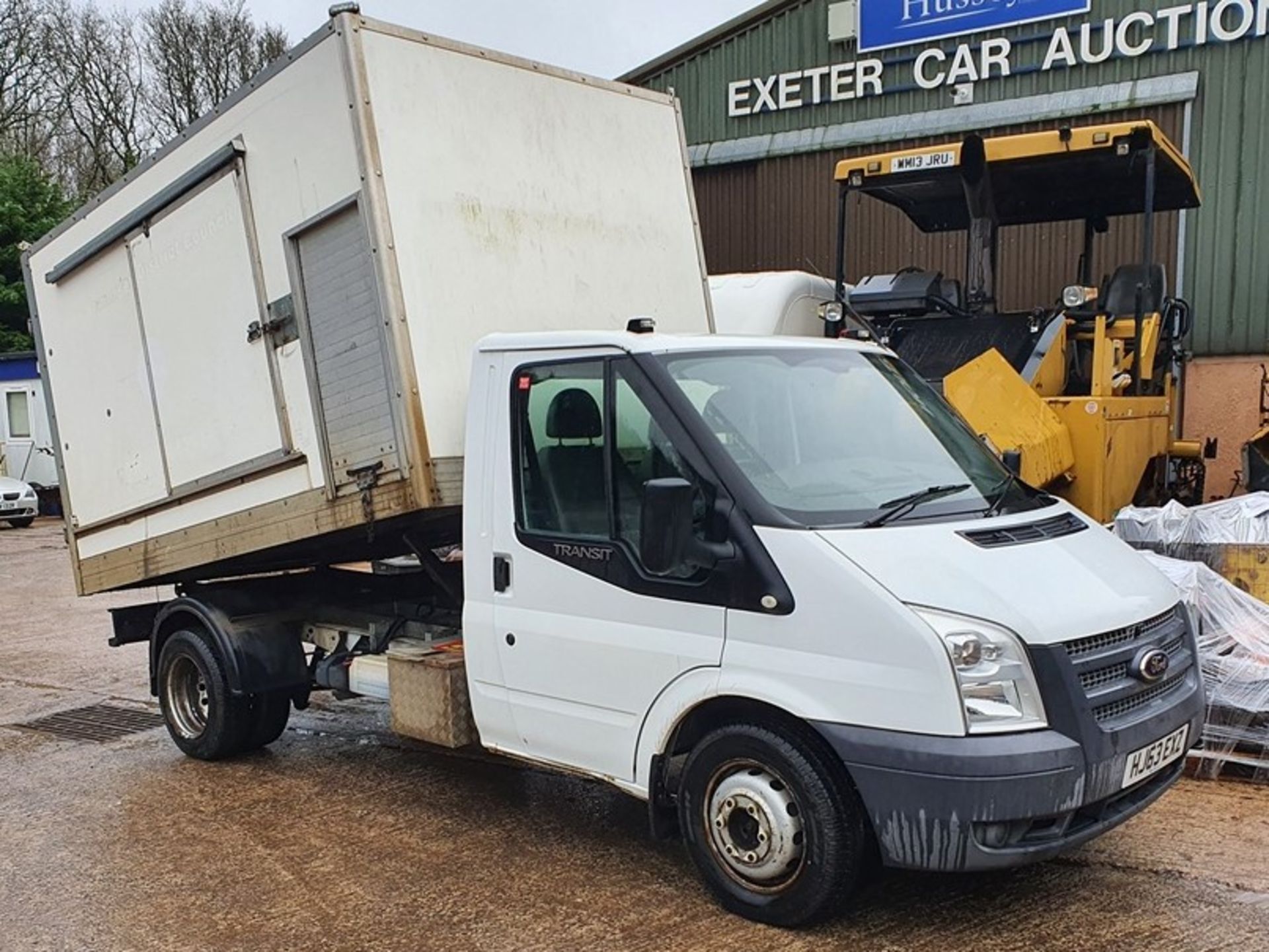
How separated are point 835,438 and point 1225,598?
259cm

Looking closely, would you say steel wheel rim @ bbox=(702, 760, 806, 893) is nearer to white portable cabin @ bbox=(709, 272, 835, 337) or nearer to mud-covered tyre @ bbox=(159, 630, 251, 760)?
mud-covered tyre @ bbox=(159, 630, 251, 760)

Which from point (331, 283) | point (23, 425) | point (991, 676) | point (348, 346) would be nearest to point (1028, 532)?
point (991, 676)

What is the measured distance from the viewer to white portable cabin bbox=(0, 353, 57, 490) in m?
23.8

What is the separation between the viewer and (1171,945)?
12.8ft

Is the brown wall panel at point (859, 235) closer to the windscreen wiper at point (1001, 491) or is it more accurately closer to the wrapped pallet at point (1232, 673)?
the wrapped pallet at point (1232, 673)

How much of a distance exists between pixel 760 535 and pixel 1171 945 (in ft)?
A: 6.09

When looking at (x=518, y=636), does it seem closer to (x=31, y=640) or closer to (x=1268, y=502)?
(x=1268, y=502)

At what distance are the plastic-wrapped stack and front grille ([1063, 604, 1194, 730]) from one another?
2.79 feet

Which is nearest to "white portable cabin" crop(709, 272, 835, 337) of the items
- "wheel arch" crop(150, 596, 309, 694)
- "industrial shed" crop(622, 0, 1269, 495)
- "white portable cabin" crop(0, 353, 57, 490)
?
"industrial shed" crop(622, 0, 1269, 495)

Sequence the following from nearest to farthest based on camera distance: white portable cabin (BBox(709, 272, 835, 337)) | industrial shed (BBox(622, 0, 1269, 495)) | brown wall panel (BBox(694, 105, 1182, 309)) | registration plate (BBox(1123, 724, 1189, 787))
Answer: registration plate (BBox(1123, 724, 1189, 787)), white portable cabin (BBox(709, 272, 835, 337)), industrial shed (BBox(622, 0, 1269, 495)), brown wall panel (BBox(694, 105, 1182, 309))

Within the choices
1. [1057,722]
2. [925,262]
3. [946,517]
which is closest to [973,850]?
[1057,722]

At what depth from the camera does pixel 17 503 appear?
68.6ft

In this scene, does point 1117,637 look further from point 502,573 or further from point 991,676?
point 502,573

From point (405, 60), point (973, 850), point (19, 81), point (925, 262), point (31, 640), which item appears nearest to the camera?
point (973, 850)
